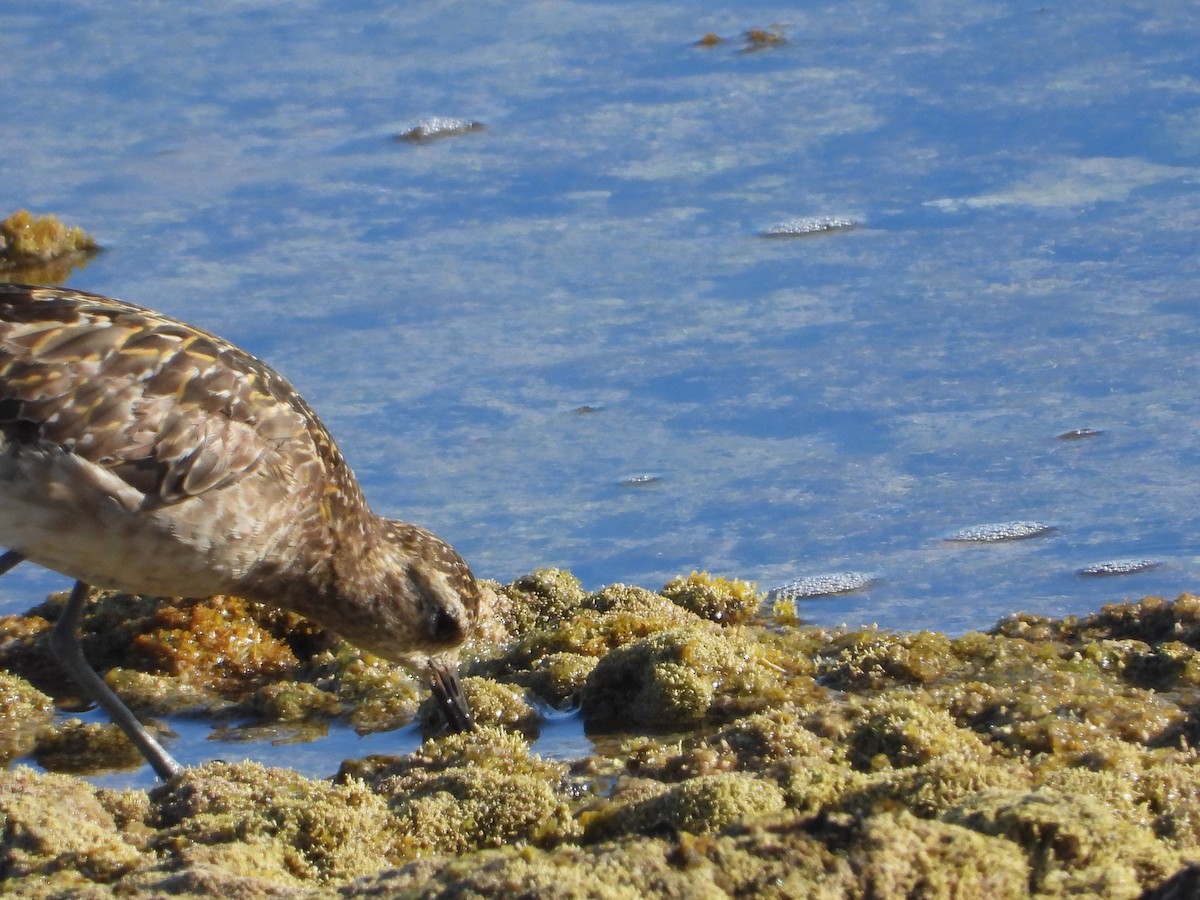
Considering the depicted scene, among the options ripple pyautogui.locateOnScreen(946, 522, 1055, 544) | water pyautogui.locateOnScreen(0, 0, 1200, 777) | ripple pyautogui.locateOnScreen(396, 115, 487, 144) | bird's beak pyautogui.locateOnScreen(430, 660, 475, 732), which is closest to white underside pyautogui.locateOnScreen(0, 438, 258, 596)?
bird's beak pyautogui.locateOnScreen(430, 660, 475, 732)

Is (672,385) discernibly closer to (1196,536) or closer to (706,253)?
(706,253)

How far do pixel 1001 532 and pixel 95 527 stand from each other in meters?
3.59

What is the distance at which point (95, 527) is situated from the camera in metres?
6.20

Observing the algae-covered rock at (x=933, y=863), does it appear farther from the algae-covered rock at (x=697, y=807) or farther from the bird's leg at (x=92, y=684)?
the bird's leg at (x=92, y=684)

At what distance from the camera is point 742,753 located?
5.33 m

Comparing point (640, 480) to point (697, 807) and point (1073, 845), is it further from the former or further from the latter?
point (1073, 845)

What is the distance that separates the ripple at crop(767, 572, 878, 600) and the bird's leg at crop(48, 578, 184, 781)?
7.91ft

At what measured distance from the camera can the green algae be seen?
3703 millimetres

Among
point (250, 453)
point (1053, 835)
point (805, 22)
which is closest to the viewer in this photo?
point (1053, 835)

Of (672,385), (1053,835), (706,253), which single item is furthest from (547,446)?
(1053,835)

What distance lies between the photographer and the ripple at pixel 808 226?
10.2 m

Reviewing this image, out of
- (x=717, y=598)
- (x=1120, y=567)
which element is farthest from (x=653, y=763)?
(x=1120, y=567)

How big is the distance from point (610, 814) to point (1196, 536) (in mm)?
3738

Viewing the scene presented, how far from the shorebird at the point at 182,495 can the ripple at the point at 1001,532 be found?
2.08 m
